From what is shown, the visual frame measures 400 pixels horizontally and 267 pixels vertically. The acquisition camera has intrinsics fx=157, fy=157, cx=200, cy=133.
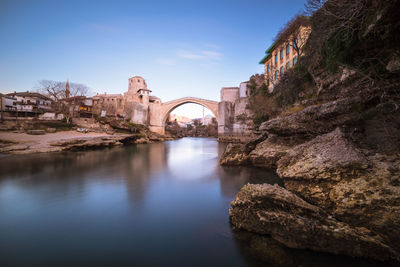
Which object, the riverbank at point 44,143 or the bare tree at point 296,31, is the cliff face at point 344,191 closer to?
the bare tree at point 296,31

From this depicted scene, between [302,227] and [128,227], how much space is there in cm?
327

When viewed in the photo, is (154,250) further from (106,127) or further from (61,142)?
(106,127)

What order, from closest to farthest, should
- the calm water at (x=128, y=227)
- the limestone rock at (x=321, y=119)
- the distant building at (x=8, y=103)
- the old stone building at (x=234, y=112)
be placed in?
the calm water at (x=128, y=227), the limestone rock at (x=321, y=119), the distant building at (x=8, y=103), the old stone building at (x=234, y=112)

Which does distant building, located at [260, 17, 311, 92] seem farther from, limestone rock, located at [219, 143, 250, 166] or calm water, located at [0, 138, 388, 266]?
calm water, located at [0, 138, 388, 266]

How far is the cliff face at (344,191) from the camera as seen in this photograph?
220cm

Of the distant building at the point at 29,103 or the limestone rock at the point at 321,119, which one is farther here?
the distant building at the point at 29,103

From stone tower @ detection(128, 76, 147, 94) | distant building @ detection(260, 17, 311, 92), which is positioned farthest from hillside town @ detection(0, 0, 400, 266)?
stone tower @ detection(128, 76, 147, 94)

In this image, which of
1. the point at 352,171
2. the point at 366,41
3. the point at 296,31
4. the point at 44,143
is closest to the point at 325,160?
the point at 352,171

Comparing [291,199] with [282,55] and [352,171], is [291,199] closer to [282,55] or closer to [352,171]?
[352,171]

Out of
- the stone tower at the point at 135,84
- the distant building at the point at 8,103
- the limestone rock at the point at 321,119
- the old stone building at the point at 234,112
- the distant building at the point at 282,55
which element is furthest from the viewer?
the stone tower at the point at 135,84

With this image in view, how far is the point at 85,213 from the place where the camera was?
3973mm

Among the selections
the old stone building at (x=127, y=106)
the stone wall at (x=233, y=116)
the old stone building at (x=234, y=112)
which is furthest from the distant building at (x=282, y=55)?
the old stone building at (x=127, y=106)

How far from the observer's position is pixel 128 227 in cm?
334

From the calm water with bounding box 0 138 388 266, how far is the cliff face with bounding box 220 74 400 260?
276 millimetres
